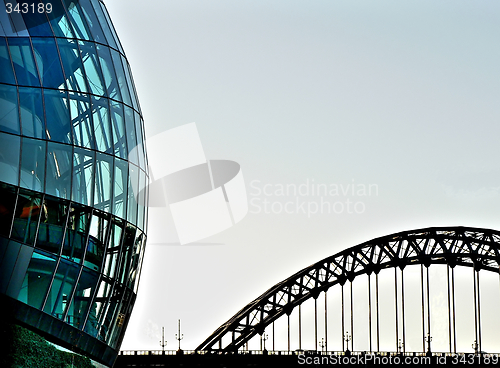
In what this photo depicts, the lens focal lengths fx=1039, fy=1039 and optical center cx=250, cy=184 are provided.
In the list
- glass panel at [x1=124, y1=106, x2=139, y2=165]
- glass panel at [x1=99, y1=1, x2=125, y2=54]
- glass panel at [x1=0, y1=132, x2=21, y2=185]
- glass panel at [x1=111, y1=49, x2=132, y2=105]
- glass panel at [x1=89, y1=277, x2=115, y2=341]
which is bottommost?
glass panel at [x1=89, y1=277, x2=115, y2=341]

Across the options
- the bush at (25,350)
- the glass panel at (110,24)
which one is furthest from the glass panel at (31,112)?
the glass panel at (110,24)

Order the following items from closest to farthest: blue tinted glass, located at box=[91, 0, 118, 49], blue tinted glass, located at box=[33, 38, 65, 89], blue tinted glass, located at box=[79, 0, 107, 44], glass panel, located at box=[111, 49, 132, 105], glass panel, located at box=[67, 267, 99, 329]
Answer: blue tinted glass, located at box=[33, 38, 65, 89] → glass panel, located at box=[67, 267, 99, 329] → blue tinted glass, located at box=[79, 0, 107, 44] → glass panel, located at box=[111, 49, 132, 105] → blue tinted glass, located at box=[91, 0, 118, 49]

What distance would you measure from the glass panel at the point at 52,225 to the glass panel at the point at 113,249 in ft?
11.5

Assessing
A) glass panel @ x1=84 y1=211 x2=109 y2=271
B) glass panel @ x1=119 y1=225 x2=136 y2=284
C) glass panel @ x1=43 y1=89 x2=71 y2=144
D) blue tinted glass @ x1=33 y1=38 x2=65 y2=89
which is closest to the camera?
glass panel @ x1=43 y1=89 x2=71 y2=144

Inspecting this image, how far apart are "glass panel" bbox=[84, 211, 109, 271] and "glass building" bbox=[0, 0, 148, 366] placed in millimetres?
44

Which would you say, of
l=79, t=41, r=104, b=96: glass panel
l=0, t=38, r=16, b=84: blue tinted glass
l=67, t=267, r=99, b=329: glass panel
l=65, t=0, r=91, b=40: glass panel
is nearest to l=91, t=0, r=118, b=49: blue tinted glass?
l=65, t=0, r=91, b=40: glass panel

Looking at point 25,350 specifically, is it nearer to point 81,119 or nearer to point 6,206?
point 6,206

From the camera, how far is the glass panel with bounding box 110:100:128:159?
47.6 meters

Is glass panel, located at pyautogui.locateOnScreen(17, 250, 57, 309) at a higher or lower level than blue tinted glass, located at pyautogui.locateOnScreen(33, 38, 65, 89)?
lower

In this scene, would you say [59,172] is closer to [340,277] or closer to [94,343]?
[94,343]

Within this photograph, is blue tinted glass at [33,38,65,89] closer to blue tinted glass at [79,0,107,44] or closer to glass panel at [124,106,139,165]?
blue tinted glass at [79,0,107,44]

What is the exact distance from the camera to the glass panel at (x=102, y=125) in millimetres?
46219

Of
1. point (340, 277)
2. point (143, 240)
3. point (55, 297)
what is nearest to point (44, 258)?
point (55, 297)

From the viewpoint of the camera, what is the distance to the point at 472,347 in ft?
364
